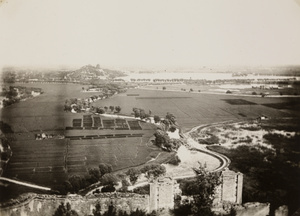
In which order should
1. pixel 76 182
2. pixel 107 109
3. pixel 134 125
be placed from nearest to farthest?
→ pixel 76 182
pixel 107 109
pixel 134 125

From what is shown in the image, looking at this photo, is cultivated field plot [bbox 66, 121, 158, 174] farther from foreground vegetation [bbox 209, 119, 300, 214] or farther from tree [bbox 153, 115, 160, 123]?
foreground vegetation [bbox 209, 119, 300, 214]

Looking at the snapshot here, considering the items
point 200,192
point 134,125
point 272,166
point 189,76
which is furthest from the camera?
point 272,166

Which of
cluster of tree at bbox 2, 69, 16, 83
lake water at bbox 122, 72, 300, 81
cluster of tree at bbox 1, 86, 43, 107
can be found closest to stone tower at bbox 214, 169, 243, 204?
lake water at bbox 122, 72, 300, 81

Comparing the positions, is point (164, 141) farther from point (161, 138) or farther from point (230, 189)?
point (230, 189)

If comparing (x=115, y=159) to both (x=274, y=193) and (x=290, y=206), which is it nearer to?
(x=274, y=193)

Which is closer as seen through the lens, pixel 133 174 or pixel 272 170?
pixel 133 174

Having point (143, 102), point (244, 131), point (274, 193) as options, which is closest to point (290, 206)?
point (274, 193)

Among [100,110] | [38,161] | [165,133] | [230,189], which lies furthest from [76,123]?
[230,189]
